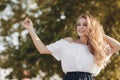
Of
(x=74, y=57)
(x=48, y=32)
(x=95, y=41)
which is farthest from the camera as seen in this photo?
(x=48, y=32)

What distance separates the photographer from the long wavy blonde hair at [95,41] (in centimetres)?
603

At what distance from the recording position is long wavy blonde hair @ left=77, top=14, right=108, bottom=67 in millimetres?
6031

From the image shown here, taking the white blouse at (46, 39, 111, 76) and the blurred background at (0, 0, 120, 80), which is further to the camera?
the blurred background at (0, 0, 120, 80)

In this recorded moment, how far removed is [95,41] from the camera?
610cm

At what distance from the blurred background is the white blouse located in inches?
442

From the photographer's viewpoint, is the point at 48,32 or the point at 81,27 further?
the point at 48,32

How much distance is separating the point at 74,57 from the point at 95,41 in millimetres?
317

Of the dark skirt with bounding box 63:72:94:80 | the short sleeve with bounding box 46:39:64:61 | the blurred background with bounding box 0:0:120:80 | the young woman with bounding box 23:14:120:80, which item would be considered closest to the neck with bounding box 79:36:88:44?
the young woman with bounding box 23:14:120:80

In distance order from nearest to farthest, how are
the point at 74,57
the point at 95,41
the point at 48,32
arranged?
the point at 74,57 < the point at 95,41 < the point at 48,32

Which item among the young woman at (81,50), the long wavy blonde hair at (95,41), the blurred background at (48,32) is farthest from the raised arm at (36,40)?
the blurred background at (48,32)

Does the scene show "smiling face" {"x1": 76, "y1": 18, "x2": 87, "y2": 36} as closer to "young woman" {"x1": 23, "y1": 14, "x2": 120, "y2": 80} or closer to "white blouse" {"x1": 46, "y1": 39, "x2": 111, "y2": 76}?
"young woman" {"x1": 23, "y1": 14, "x2": 120, "y2": 80}

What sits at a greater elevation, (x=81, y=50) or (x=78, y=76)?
(x=81, y=50)

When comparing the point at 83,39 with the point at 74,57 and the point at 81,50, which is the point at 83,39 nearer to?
the point at 81,50

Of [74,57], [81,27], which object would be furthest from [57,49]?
[81,27]
